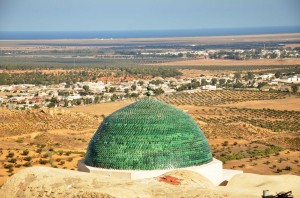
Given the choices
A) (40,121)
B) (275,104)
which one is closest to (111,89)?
(275,104)

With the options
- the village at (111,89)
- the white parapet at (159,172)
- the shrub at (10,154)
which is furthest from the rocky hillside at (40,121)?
the white parapet at (159,172)

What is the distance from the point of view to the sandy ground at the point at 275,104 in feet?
274

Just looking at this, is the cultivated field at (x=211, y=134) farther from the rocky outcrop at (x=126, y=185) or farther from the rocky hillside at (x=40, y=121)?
the rocky outcrop at (x=126, y=185)

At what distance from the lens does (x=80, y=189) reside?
18.2 m

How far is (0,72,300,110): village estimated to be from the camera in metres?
92.0

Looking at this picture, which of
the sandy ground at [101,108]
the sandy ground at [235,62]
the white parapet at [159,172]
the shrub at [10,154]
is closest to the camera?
the white parapet at [159,172]

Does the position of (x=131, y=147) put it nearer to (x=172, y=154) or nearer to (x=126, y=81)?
(x=172, y=154)

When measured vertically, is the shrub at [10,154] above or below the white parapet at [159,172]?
below

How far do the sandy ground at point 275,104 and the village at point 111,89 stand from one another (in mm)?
10921

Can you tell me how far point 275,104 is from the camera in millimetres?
86125

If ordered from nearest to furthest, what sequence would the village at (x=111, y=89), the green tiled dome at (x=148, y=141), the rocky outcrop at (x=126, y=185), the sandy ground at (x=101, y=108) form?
the rocky outcrop at (x=126, y=185), the green tiled dome at (x=148, y=141), the sandy ground at (x=101, y=108), the village at (x=111, y=89)

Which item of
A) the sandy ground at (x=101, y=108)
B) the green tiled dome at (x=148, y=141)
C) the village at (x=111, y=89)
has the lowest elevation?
the village at (x=111, y=89)

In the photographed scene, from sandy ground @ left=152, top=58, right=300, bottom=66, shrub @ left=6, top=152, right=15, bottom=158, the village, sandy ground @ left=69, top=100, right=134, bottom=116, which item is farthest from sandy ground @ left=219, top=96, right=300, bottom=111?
sandy ground @ left=152, top=58, right=300, bottom=66

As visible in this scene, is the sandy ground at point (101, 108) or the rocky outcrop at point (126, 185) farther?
the sandy ground at point (101, 108)
